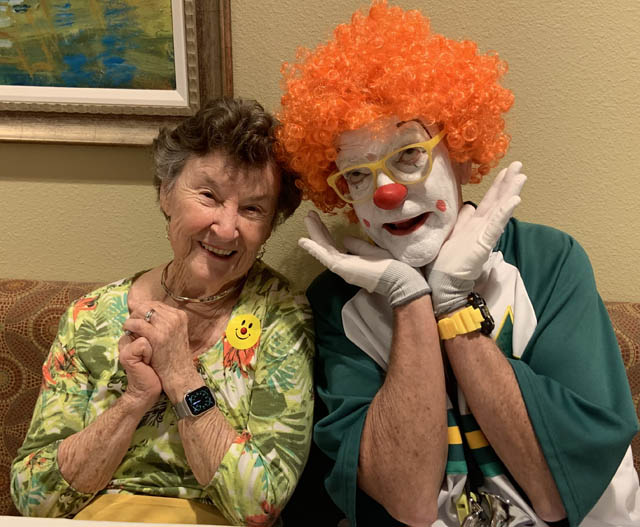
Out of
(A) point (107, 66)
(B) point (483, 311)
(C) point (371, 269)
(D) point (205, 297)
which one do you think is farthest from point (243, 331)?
(A) point (107, 66)

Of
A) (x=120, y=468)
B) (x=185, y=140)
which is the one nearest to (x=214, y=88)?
(x=185, y=140)

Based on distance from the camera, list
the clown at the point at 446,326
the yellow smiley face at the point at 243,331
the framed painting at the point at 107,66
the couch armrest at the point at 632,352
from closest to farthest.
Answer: the clown at the point at 446,326 < the yellow smiley face at the point at 243,331 < the couch armrest at the point at 632,352 < the framed painting at the point at 107,66

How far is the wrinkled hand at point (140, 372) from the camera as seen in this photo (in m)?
1.25

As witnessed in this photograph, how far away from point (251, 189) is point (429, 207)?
1.41 ft

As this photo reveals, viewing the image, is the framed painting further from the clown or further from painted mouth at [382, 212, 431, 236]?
painted mouth at [382, 212, 431, 236]

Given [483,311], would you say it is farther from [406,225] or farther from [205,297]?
[205,297]

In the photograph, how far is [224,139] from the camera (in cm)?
129

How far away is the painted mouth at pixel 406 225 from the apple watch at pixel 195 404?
57 cm

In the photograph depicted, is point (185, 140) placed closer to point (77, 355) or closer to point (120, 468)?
point (77, 355)

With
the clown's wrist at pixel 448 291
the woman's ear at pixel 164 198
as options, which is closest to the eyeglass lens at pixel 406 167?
the clown's wrist at pixel 448 291

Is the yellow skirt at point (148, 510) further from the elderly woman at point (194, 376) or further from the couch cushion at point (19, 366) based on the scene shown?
the couch cushion at point (19, 366)

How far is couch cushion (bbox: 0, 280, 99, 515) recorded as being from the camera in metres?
1.62

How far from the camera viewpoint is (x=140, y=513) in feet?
4.17

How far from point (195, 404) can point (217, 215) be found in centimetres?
44
